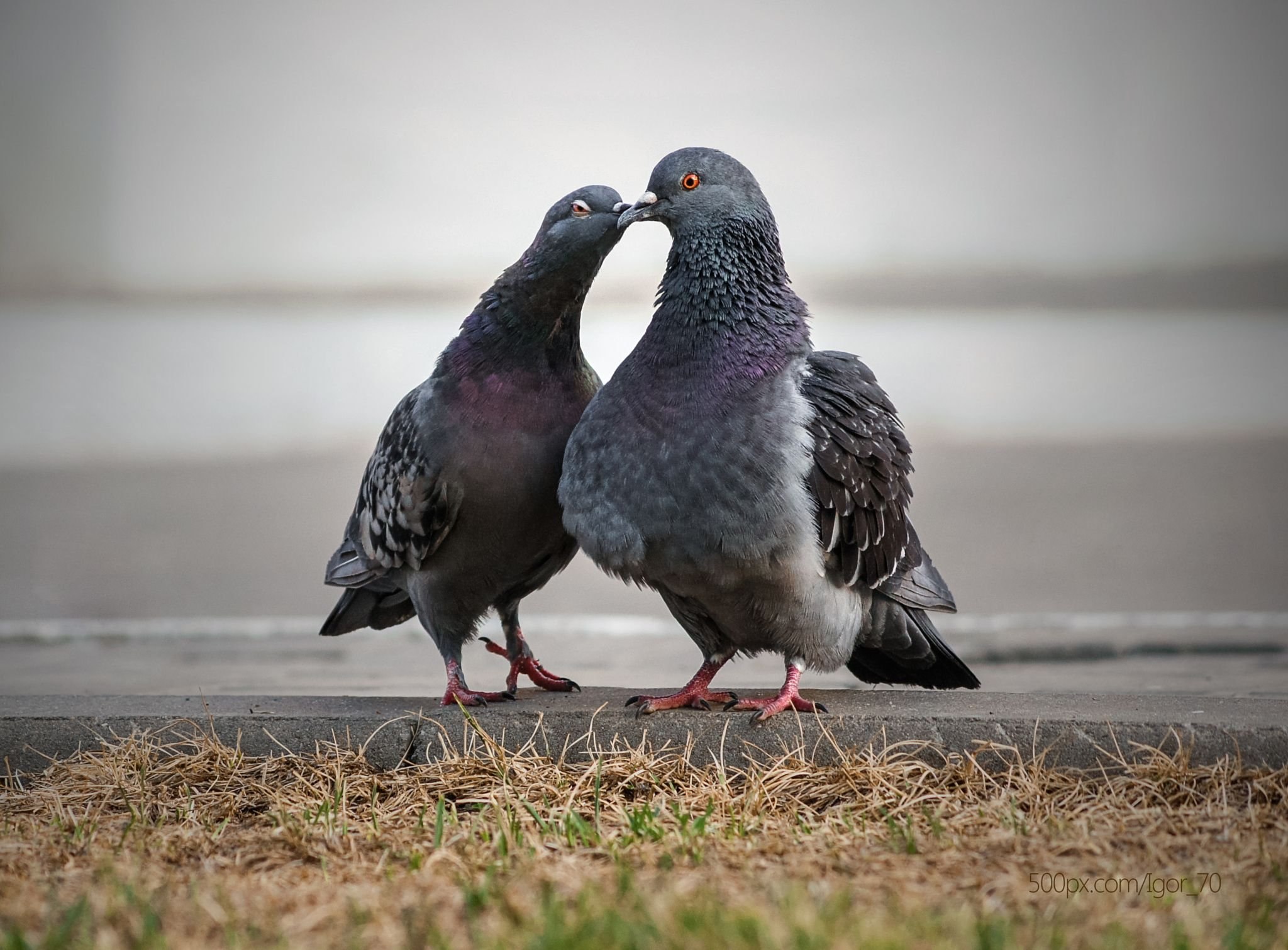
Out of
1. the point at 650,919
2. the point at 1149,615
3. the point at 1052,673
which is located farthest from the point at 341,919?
the point at 1149,615

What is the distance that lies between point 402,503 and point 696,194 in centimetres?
110

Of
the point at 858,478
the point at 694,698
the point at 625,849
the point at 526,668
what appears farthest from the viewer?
the point at 526,668

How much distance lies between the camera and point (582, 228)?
10.4 ft

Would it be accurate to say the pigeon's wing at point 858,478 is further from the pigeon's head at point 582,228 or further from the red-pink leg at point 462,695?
the red-pink leg at point 462,695

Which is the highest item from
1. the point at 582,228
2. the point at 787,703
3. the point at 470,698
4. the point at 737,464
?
the point at 582,228

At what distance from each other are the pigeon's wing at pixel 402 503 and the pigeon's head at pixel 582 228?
53cm

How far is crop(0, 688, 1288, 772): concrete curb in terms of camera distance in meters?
2.84

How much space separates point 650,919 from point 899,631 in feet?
5.53

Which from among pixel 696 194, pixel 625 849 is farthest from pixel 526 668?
pixel 696 194

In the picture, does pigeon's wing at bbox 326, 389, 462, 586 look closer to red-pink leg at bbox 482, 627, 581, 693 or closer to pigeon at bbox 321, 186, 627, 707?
pigeon at bbox 321, 186, 627, 707

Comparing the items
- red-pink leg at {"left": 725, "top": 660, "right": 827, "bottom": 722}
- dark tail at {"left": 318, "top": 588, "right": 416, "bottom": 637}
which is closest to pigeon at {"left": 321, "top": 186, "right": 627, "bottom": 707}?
dark tail at {"left": 318, "top": 588, "right": 416, "bottom": 637}

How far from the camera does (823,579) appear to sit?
9.79ft

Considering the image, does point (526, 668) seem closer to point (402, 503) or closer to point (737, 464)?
point (402, 503)

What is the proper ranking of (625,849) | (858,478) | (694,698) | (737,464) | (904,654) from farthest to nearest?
(904,654) → (694,698) → (858,478) → (737,464) → (625,849)
